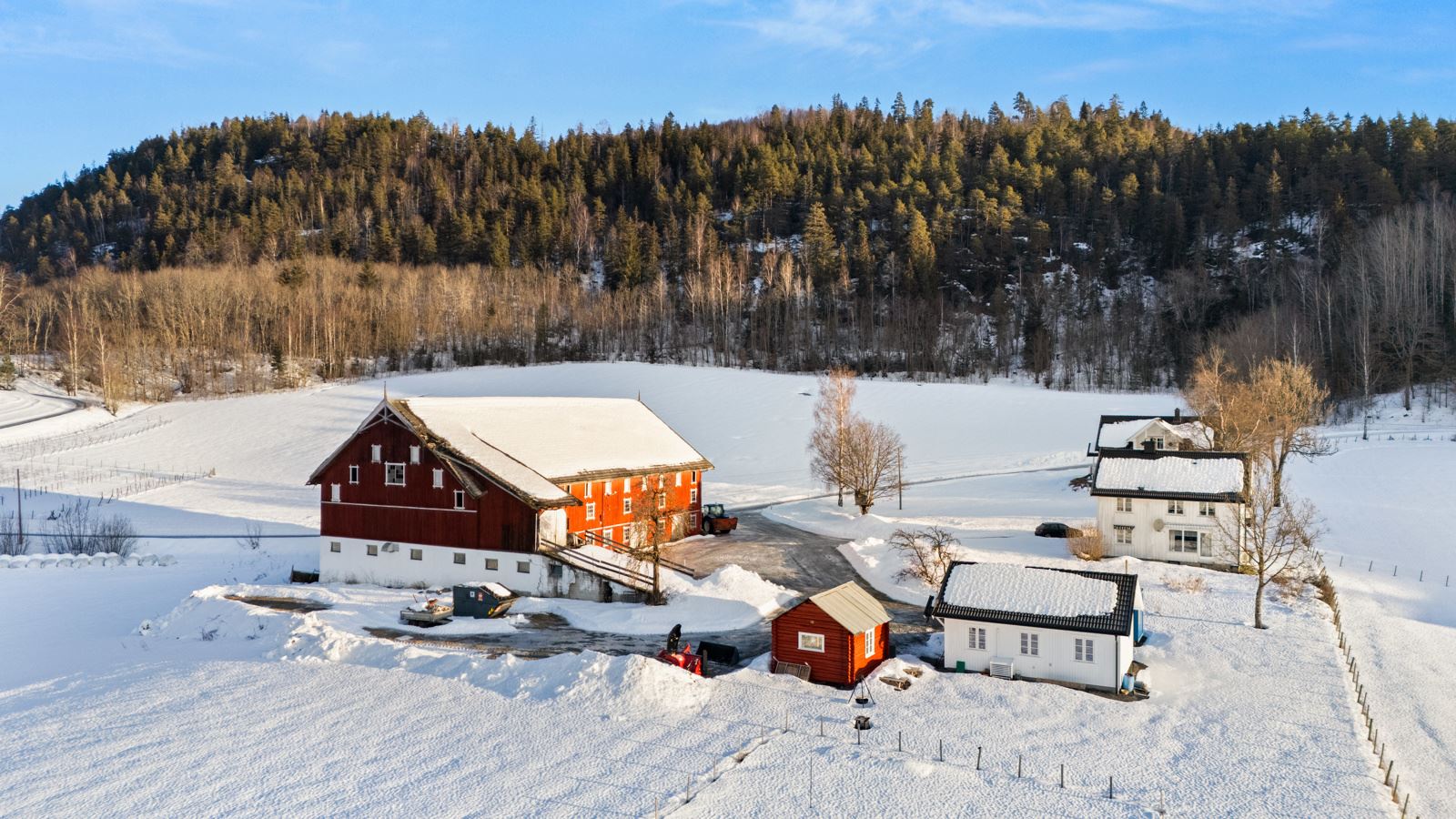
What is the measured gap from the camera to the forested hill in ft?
394

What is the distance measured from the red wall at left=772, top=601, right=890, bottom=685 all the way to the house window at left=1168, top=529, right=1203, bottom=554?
21.2m

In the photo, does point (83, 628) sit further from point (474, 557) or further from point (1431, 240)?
point (1431, 240)

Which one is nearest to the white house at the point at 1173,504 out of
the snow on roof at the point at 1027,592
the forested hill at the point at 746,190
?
the snow on roof at the point at 1027,592

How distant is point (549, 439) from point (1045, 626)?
74.4 feet

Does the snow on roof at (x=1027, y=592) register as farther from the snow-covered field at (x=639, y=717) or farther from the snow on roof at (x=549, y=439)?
the snow on roof at (x=549, y=439)

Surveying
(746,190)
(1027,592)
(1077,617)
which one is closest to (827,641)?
(1027,592)

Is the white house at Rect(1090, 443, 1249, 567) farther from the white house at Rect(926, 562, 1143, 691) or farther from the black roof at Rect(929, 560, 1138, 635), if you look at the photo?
the black roof at Rect(929, 560, 1138, 635)

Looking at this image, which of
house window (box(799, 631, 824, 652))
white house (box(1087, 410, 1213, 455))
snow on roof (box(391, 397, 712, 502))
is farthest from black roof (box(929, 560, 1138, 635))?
white house (box(1087, 410, 1213, 455))

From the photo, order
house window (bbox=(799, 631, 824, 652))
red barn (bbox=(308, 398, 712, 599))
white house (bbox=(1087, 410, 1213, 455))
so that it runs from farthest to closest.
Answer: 1. white house (bbox=(1087, 410, 1213, 455))
2. red barn (bbox=(308, 398, 712, 599))
3. house window (bbox=(799, 631, 824, 652))

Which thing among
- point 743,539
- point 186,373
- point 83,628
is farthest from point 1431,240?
point 186,373

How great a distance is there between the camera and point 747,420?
249ft

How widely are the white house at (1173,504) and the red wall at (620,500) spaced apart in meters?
18.9

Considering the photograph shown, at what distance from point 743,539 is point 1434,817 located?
27253 mm

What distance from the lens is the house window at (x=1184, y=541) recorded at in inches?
1470
